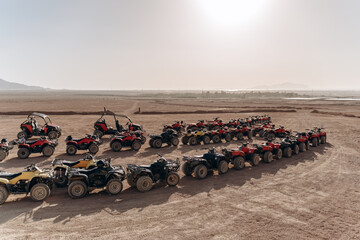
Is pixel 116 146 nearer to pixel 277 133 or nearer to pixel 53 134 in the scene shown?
pixel 53 134

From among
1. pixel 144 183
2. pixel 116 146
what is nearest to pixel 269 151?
pixel 144 183

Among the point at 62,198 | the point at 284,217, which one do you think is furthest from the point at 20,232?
the point at 284,217

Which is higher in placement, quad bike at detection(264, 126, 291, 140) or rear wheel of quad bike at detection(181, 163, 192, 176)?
quad bike at detection(264, 126, 291, 140)

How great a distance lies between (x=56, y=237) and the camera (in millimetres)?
5750

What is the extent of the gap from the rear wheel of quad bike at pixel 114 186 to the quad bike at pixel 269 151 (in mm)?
7393

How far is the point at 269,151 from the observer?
40.0 ft

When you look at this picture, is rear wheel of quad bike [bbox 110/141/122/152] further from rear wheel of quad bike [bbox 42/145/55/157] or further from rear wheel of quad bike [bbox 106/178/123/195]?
rear wheel of quad bike [bbox 106/178/123/195]

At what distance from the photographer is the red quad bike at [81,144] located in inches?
522

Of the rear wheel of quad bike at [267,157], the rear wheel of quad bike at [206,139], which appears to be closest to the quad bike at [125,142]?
the rear wheel of quad bike at [206,139]

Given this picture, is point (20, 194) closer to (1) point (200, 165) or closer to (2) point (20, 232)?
(2) point (20, 232)

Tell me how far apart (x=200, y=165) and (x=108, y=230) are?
191 inches

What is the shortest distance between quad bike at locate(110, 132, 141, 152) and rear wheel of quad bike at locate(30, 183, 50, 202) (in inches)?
256

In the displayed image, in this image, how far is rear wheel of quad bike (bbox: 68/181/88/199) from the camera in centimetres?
780

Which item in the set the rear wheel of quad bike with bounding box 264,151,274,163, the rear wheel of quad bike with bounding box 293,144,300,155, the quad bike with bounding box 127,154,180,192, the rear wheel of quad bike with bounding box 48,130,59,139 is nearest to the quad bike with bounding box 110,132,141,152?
the quad bike with bounding box 127,154,180,192
